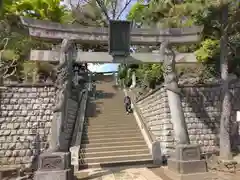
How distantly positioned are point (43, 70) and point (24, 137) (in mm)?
4155

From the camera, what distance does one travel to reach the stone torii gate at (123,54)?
23.7 feet

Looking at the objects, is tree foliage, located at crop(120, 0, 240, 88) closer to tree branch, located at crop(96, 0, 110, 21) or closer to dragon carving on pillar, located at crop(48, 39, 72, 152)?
dragon carving on pillar, located at crop(48, 39, 72, 152)

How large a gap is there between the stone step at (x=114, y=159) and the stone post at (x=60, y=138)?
2.14 metres

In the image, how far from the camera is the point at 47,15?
56.3ft

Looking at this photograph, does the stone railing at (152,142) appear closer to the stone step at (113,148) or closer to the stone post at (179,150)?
the stone step at (113,148)

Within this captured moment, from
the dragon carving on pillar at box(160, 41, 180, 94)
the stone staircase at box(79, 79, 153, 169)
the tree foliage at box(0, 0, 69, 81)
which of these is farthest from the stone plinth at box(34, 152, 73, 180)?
the tree foliage at box(0, 0, 69, 81)

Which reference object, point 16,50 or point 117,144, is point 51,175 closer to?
point 117,144

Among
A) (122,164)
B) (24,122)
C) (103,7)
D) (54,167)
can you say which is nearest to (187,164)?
(122,164)

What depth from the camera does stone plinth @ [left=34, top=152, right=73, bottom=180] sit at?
643cm

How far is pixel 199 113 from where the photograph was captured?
10492 millimetres

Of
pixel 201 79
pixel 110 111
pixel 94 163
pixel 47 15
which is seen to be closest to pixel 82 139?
pixel 94 163

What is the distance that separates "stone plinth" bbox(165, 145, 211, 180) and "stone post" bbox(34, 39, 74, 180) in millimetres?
3153

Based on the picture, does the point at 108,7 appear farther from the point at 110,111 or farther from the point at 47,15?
the point at 110,111

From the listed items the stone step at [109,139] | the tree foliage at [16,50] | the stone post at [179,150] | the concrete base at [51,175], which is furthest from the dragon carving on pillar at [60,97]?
the tree foliage at [16,50]
